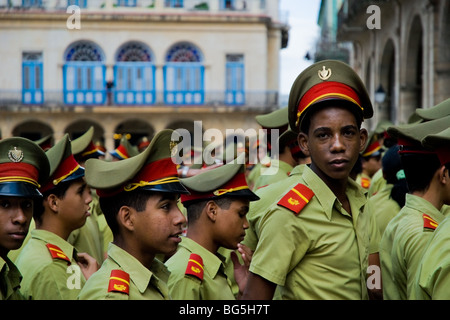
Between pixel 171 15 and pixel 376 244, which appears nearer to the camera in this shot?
pixel 376 244

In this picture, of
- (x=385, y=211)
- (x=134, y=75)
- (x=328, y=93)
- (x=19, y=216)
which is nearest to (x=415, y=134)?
(x=328, y=93)

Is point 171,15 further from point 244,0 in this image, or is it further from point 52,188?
point 52,188

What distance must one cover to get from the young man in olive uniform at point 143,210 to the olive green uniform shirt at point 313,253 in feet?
1.44

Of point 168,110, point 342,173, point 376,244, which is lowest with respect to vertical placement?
point 168,110

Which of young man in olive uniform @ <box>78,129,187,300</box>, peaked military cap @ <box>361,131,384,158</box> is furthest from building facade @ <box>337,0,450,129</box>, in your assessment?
young man in olive uniform @ <box>78,129,187,300</box>

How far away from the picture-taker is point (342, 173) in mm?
3400

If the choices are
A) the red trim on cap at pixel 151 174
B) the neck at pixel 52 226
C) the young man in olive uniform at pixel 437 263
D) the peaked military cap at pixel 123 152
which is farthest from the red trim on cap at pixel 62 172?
A: the peaked military cap at pixel 123 152

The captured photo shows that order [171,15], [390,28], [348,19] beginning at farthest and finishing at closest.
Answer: [171,15], [348,19], [390,28]

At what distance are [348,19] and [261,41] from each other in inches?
536

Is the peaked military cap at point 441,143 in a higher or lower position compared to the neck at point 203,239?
higher

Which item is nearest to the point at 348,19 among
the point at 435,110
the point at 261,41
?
the point at 261,41

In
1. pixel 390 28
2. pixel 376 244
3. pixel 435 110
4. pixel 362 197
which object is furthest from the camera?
pixel 390 28

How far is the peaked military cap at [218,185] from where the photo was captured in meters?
4.38

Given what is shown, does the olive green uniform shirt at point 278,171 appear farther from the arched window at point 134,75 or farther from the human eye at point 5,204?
the arched window at point 134,75
